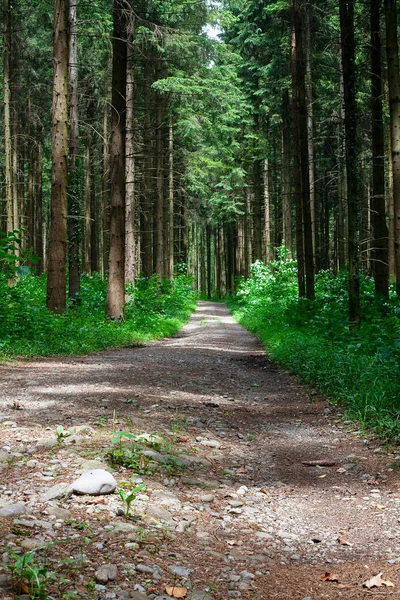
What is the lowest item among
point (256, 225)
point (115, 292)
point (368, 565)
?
point (368, 565)

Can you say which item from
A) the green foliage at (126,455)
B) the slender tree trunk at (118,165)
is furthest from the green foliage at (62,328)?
the green foliage at (126,455)

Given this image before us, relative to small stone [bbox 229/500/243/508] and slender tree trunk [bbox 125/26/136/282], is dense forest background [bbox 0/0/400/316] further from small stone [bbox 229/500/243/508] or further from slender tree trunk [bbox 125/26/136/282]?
small stone [bbox 229/500/243/508]

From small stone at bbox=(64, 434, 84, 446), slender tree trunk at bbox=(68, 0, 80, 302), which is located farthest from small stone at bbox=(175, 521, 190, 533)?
slender tree trunk at bbox=(68, 0, 80, 302)

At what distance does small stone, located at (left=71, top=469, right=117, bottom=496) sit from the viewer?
10.8 ft

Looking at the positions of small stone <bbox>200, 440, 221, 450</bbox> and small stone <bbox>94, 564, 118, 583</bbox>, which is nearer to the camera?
small stone <bbox>94, 564, 118, 583</bbox>

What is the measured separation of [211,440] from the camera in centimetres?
505

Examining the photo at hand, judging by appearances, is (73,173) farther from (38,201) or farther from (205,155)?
(38,201)

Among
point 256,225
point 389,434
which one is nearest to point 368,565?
point 389,434

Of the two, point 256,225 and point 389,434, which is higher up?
point 256,225

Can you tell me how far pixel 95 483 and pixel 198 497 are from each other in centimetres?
79

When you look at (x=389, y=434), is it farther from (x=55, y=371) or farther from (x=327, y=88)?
(x=327, y=88)

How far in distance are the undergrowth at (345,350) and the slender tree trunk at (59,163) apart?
201 inches

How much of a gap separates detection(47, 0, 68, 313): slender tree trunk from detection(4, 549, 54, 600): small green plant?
9942 millimetres

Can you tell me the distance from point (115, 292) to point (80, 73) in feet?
42.3
